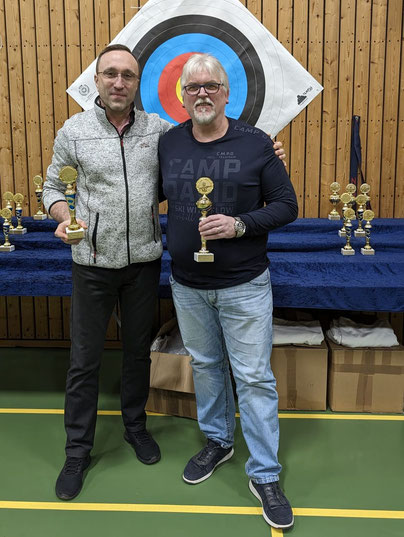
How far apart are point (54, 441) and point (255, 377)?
121 centimetres

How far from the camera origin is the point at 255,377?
7.04ft

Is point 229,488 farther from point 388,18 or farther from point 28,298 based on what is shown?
point 388,18

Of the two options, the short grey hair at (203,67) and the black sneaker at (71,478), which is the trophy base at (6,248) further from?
the short grey hair at (203,67)

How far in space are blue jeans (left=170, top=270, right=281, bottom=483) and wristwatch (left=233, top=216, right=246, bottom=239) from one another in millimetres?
223

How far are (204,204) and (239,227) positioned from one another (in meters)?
0.15

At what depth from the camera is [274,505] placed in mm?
2133

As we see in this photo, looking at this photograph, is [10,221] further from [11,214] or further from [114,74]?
[114,74]

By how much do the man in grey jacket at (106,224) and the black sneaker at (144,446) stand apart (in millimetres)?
234

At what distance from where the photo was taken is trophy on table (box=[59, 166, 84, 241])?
2.06 m

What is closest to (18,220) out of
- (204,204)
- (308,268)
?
(308,268)

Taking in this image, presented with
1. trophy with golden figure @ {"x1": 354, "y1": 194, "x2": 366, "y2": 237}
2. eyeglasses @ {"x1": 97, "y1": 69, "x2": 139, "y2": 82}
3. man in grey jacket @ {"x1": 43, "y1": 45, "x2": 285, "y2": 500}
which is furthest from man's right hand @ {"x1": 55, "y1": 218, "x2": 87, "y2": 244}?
trophy with golden figure @ {"x1": 354, "y1": 194, "x2": 366, "y2": 237}

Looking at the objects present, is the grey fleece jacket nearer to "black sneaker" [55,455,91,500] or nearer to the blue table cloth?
the blue table cloth

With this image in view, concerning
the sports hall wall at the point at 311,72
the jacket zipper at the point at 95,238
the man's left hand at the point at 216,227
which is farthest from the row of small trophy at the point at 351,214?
the jacket zipper at the point at 95,238

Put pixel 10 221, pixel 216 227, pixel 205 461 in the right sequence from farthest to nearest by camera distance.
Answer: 1. pixel 10 221
2. pixel 205 461
3. pixel 216 227
